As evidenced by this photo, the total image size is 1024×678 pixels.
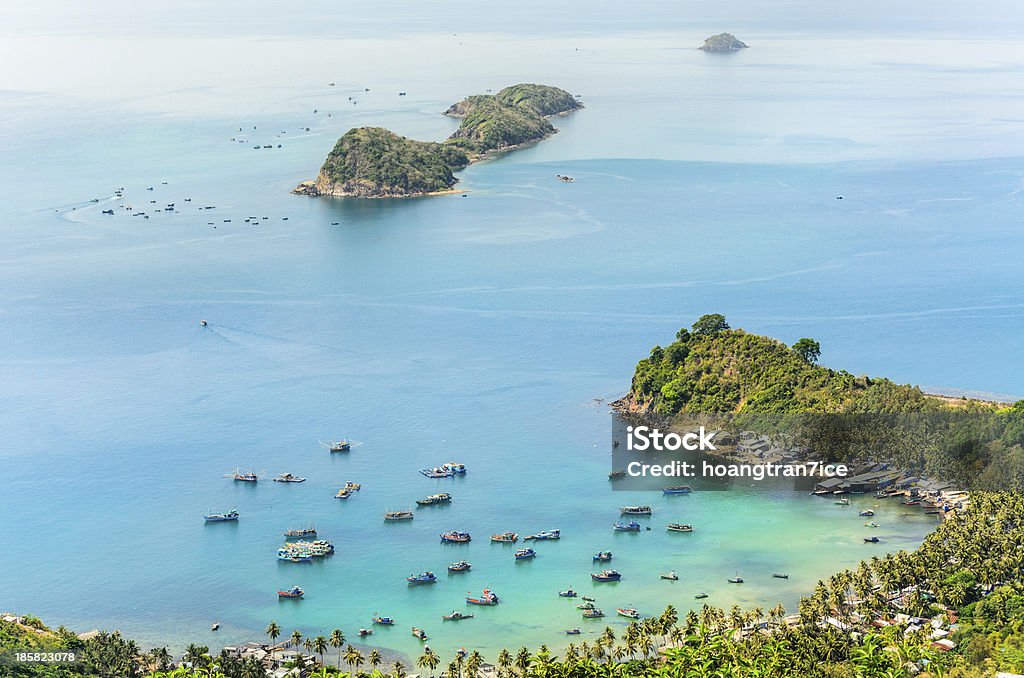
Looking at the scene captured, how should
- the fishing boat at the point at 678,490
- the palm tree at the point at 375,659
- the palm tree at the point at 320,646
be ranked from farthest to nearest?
the fishing boat at the point at 678,490, the palm tree at the point at 320,646, the palm tree at the point at 375,659

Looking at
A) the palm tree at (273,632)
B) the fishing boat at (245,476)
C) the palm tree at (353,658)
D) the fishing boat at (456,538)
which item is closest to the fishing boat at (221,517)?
the fishing boat at (245,476)

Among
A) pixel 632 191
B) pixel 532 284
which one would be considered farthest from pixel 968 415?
pixel 632 191

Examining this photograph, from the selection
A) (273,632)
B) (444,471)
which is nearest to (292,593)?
(273,632)

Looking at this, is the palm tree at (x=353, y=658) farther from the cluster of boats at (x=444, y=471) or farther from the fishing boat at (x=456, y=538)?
the cluster of boats at (x=444, y=471)

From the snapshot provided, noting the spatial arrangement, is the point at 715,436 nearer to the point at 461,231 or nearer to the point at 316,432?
the point at 316,432

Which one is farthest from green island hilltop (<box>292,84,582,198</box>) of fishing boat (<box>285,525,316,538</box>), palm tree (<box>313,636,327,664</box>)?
palm tree (<box>313,636,327,664</box>)

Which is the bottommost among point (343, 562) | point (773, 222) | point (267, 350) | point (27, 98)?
point (343, 562)

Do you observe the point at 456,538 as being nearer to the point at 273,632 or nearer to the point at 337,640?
the point at 337,640
